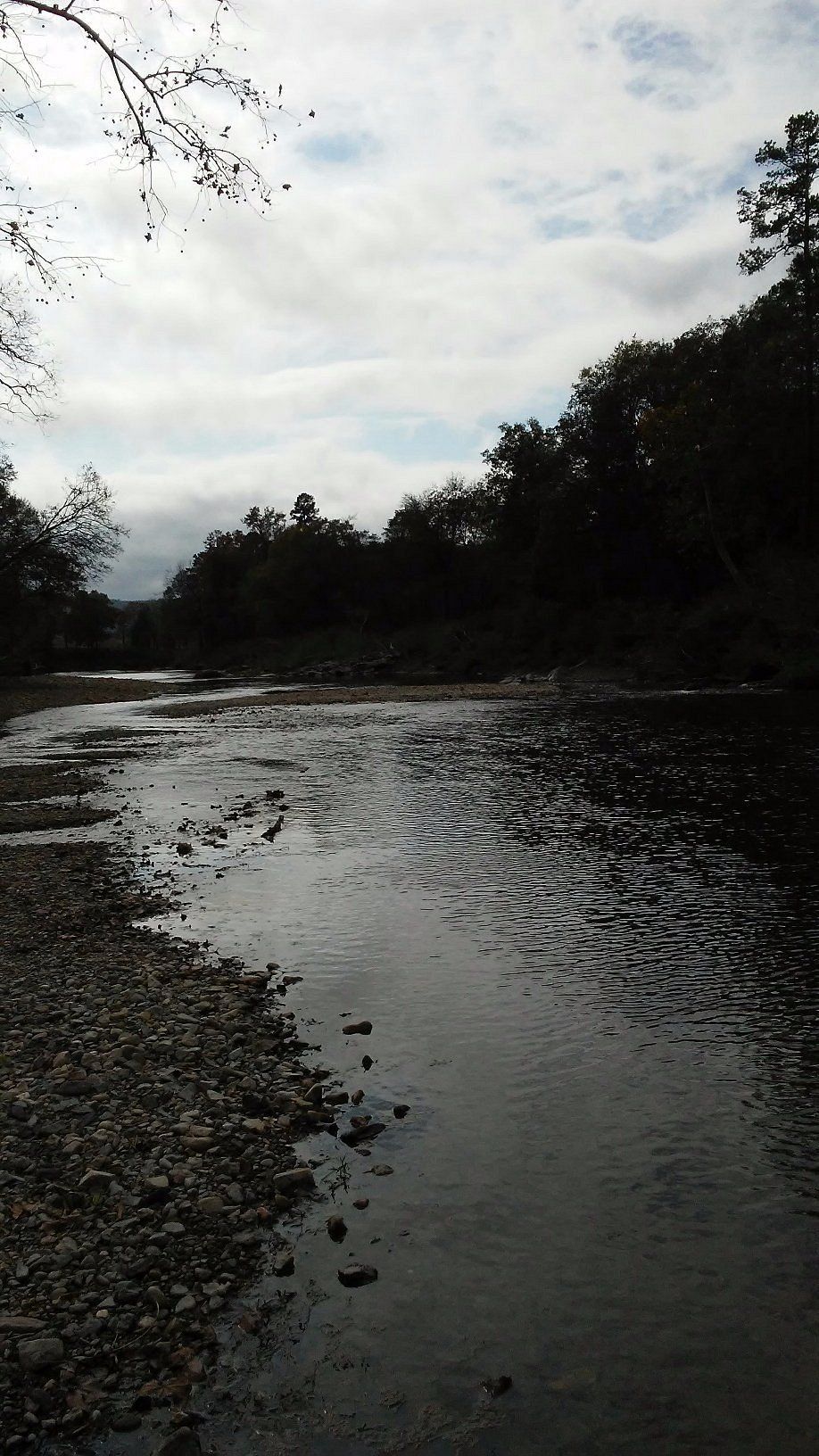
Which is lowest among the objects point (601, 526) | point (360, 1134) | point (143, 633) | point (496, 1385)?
point (496, 1385)

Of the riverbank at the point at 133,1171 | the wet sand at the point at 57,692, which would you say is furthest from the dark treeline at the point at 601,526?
the riverbank at the point at 133,1171

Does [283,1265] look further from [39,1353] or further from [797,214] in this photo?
[797,214]

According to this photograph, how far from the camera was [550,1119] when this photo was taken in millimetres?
6793

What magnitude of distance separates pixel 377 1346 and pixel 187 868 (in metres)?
10.2

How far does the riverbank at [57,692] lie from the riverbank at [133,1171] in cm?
4214

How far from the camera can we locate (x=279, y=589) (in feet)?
376

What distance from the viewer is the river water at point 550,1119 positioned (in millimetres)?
4359

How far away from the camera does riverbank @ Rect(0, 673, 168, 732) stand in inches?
2143

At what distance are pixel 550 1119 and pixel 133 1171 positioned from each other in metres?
2.93

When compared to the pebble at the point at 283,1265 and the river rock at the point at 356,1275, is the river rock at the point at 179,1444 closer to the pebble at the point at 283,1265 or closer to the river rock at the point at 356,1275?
the pebble at the point at 283,1265

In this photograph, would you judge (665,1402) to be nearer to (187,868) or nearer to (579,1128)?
(579,1128)

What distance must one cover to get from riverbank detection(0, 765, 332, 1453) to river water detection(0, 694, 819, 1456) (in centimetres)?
32

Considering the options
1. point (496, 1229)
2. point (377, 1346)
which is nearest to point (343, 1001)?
point (496, 1229)

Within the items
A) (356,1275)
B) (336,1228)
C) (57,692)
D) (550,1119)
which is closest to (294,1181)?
(336,1228)
